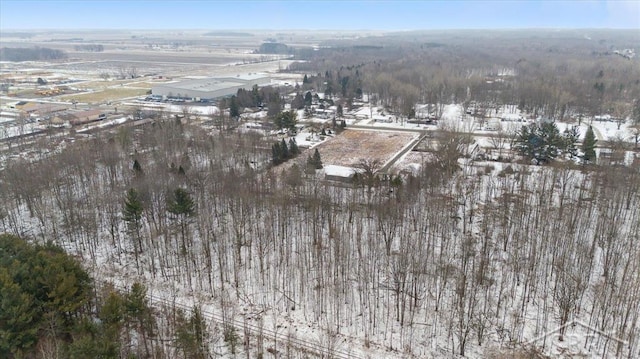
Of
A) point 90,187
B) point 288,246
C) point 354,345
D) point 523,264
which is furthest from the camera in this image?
point 90,187

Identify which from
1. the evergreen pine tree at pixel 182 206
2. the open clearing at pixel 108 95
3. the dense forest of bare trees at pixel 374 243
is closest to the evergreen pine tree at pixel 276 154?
the dense forest of bare trees at pixel 374 243

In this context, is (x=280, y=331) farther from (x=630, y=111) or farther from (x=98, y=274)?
(x=630, y=111)

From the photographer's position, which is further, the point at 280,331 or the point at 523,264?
the point at 523,264

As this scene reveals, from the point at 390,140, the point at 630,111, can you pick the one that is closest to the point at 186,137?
the point at 390,140

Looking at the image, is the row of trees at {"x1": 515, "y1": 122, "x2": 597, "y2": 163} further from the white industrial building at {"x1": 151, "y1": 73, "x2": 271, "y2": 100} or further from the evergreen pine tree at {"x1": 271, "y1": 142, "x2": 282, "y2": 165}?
the white industrial building at {"x1": 151, "y1": 73, "x2": 271, "y2": 100}

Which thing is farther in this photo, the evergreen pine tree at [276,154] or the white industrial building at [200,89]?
the white industrial building at [200,89]

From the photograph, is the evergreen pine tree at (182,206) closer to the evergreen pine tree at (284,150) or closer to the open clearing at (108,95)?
the evergreen pine tree at (284,150)
